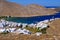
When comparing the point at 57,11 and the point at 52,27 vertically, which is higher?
the point at 52,27

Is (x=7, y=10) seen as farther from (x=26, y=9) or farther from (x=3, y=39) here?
(x=3, y=39)

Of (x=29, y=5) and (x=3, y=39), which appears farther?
(x=29, y=5)

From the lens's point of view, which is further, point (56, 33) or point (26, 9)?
point (26, 9)

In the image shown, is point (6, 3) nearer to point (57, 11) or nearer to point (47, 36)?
point (57, 11)

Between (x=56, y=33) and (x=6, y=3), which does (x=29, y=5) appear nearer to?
(x=6, y=3)

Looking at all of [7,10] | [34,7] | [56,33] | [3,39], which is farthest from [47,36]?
[34,7]

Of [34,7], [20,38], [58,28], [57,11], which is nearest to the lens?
[20,38]

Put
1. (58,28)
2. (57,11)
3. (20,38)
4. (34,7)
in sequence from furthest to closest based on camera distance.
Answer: (34,7), (57,11), (58,28), (20,38)

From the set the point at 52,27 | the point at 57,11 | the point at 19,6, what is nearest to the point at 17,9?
the point at 19,6
